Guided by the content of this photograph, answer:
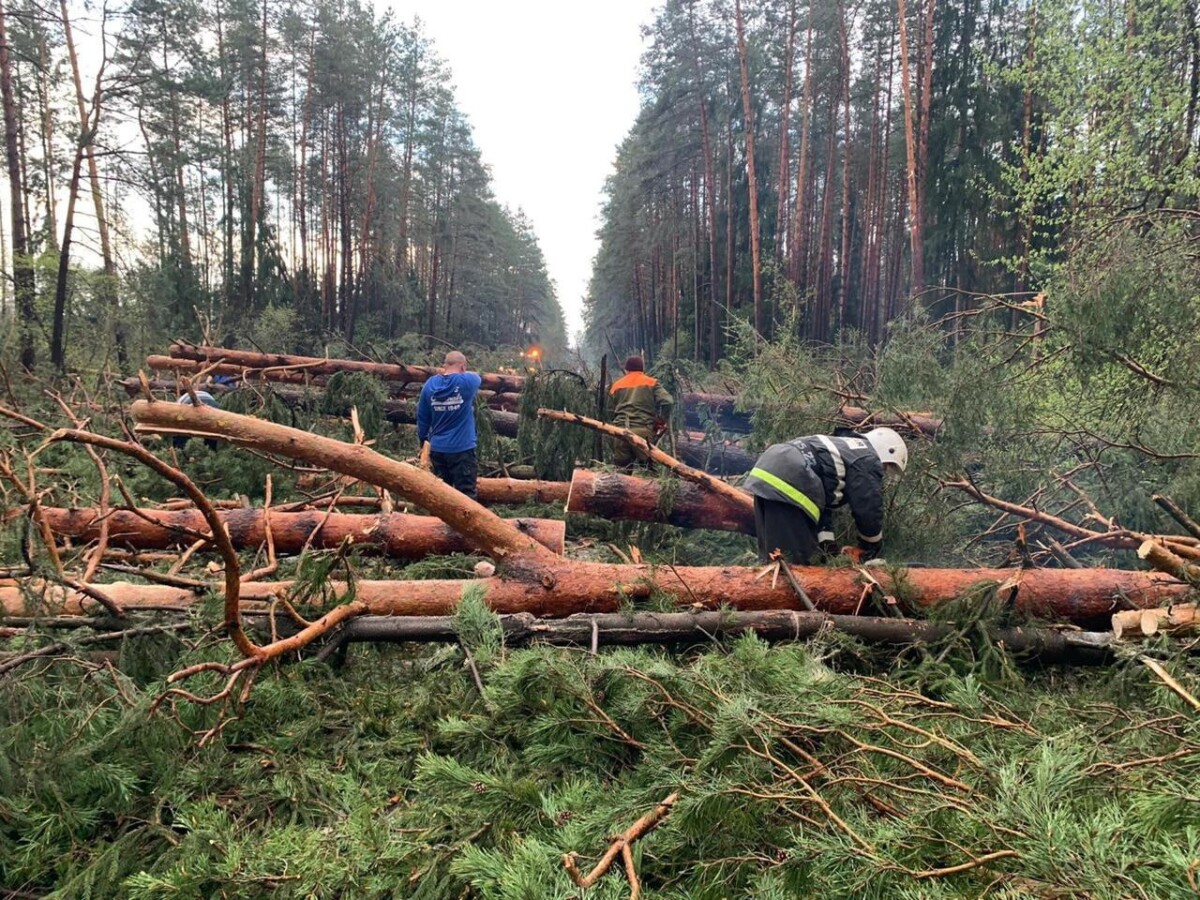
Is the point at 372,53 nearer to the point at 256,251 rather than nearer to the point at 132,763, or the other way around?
the point at 256,251

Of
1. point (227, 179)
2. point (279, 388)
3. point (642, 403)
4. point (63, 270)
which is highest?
point (227, 179)

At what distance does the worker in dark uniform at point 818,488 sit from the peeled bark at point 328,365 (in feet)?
18.8

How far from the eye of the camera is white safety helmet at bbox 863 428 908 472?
409 centimetres

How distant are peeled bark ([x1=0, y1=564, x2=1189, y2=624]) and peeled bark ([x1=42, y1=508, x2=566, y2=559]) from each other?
785mm

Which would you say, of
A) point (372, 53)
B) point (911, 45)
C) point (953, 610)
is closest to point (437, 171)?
point (372, 53)

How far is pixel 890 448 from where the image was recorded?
4.11 m

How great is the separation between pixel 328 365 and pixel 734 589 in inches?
299

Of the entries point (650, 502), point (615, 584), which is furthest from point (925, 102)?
point (615, 584)

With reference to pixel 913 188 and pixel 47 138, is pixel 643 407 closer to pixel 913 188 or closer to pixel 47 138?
pixel 913 188

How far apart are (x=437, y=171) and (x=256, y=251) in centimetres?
1257

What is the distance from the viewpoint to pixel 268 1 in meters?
19.7

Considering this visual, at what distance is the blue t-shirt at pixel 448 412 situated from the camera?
5.83 meters

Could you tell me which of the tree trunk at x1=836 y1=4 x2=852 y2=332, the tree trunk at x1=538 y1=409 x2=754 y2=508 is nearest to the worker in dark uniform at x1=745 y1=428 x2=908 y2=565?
the tree trunk at x1=538 y1=409 x2=754 y2=508

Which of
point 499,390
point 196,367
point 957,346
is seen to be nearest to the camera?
point 957,346
